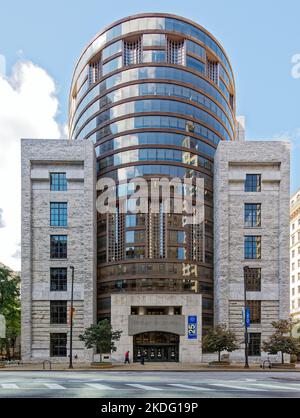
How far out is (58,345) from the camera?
52156mm

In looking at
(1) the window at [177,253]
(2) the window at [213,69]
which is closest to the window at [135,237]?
(1) the window at [177,253]

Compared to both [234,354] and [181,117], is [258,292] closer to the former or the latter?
[234,354]

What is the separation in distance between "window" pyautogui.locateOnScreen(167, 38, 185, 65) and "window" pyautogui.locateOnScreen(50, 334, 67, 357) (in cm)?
3901

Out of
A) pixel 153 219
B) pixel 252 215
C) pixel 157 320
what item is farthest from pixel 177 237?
pixel 157 320

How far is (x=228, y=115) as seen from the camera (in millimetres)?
70312

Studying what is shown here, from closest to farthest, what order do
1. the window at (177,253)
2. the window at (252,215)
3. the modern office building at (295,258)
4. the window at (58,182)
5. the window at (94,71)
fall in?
the window at (252,215) < the window at (58,182) < the window at (177,253) < the window at (94,71) < the modern office building at (295,258)

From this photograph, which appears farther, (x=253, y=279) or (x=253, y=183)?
(x=253, y=183)

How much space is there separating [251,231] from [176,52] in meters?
27.6

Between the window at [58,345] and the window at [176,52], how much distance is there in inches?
1536

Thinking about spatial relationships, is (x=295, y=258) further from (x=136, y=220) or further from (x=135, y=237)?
(x=136, y=220)

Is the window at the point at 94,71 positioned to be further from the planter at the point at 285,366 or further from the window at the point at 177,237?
the planter at the point at 285,366

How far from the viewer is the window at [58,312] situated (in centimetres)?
5250

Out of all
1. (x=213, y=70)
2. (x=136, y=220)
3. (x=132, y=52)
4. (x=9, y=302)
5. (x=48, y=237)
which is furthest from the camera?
(x=213, y=70)
